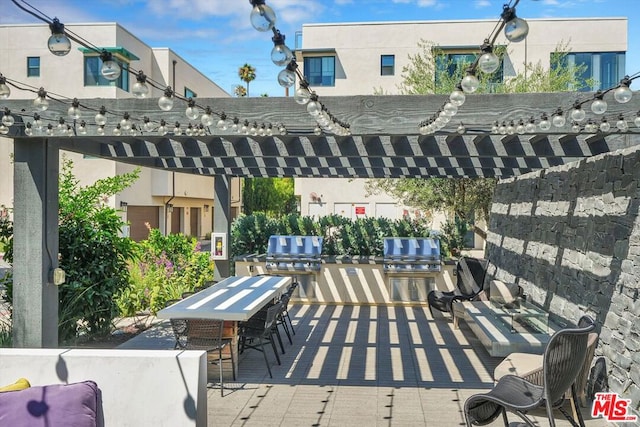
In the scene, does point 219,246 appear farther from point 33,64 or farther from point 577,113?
point 33,64

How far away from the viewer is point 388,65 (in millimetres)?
23547

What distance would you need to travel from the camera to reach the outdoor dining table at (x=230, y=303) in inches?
228

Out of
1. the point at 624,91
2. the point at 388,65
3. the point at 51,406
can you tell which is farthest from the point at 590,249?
the point at 388,65

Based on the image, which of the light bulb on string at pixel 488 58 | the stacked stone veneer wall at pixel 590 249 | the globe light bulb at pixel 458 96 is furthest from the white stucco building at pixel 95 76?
the light bulb on string at pixel 488 58

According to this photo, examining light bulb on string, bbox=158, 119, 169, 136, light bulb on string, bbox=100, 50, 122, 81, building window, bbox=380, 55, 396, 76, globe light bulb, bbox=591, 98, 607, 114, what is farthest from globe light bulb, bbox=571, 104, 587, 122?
building window, bbox=380, 55, 396, 76

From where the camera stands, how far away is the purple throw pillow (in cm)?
319

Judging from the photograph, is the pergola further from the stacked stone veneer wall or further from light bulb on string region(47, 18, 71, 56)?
light bulb on string region(47, 18, 71, 56)

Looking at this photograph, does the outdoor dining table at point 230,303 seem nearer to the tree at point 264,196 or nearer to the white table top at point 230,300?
the white table top at point 230,300

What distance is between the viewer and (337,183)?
24.3m

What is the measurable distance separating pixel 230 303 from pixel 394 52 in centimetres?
1906

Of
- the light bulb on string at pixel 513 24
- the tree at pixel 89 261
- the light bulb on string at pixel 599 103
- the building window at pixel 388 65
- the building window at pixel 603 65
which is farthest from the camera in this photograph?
the building window at pixel 388 65

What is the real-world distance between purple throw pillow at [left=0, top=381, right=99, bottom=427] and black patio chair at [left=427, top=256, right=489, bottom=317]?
6.98m

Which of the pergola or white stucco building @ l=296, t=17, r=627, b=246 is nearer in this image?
the pergola

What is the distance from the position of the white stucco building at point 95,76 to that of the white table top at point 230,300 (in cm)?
1186
